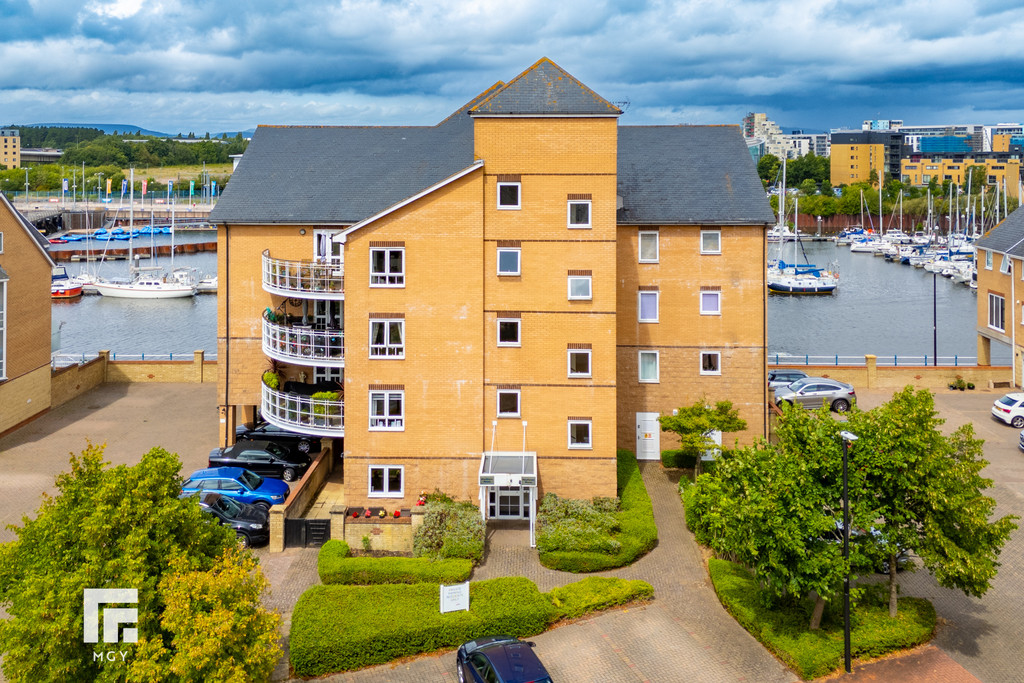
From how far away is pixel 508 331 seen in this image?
29891 millimetres

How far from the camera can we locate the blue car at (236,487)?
30141 mm

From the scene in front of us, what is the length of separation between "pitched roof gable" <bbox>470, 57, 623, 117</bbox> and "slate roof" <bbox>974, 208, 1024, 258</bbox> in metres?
29.3

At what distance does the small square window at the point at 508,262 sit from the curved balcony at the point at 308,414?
748 centimetres

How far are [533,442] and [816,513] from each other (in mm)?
11486

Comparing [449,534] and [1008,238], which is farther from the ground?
[1008,238]

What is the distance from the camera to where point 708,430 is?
32.8 meters

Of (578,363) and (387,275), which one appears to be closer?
(387,275)

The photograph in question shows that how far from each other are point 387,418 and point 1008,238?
3787 cm

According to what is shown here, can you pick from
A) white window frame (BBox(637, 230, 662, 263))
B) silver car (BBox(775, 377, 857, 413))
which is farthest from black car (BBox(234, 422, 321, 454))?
silver car (BBox(775, 377, 857, 413))

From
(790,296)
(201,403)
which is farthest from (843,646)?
(790,296)

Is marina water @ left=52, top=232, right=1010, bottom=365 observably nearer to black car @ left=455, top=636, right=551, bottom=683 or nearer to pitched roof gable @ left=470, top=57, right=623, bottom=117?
pitched roof gable @ left=470, top=57, right=623, bottom=117

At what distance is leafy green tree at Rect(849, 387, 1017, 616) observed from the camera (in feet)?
66.9

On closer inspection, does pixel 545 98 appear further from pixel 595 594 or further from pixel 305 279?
pixel 595 594

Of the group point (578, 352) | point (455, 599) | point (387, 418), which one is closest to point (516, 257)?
point (578, 352)
